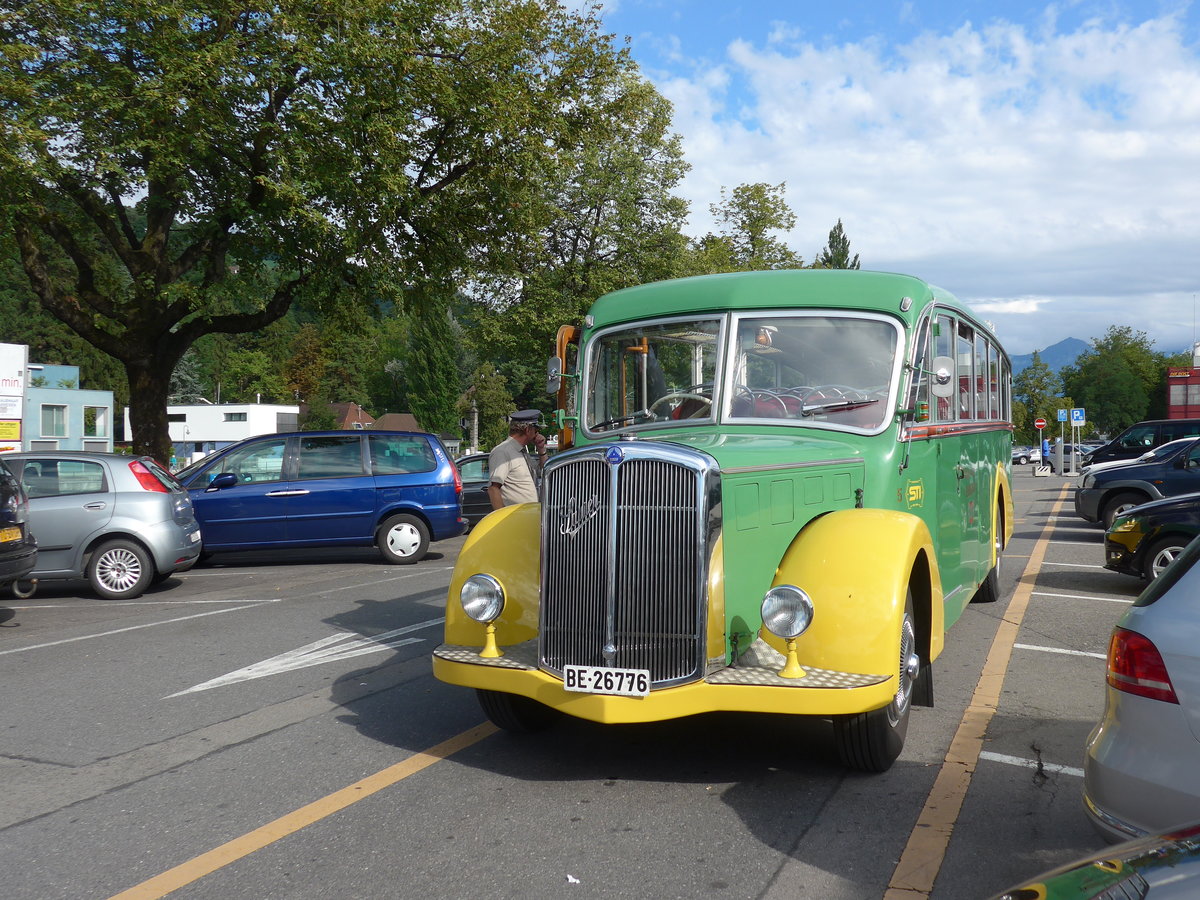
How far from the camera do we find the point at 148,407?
19.4 m

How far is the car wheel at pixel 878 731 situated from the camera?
5078 millimetres

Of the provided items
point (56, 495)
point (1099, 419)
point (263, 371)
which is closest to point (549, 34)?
point (56, 495)

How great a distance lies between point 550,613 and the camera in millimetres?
5195

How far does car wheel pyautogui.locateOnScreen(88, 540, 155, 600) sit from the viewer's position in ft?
40.0

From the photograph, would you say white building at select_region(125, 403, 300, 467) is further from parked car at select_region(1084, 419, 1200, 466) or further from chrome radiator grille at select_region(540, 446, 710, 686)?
chrome radiator grille at select_region(540, 446, 710, 686)

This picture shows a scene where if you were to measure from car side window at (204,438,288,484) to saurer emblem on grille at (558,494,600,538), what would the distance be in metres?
10.7

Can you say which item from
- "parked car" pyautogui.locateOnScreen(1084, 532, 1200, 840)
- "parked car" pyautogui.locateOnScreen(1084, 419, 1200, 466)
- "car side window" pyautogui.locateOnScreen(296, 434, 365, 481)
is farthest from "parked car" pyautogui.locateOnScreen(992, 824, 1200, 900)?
"parked car" pyautogui.locateOnScreen(1084, 419, 1200, 466)

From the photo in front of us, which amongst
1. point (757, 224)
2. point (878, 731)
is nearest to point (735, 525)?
point (878, 731)

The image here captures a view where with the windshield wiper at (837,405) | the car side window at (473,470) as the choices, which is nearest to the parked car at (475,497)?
the car side window at (473,470)

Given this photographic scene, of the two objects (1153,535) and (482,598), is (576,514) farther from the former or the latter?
(1153,535)

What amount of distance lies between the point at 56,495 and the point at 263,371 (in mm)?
92620

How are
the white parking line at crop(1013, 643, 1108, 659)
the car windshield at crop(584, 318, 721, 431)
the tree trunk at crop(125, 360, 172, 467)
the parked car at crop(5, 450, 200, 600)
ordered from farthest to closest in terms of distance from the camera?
1. the tree trunk at crop(125, 360, 172, 467)
2. the parked car at crop(5, 450, 200, 600)
3. the white parking line at crop(1013, 643, 1108, 659)
4. the car windshield at crop(584, 318, 721, 431)

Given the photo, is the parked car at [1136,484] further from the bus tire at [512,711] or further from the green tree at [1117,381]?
the green tree at [1117,381]

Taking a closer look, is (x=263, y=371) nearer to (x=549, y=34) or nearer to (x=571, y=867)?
(x=549, y=34)
